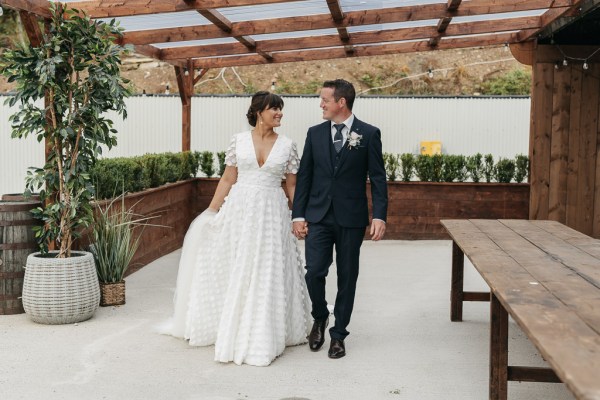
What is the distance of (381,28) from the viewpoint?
1045 cm

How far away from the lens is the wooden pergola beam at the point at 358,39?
10047 millimetres

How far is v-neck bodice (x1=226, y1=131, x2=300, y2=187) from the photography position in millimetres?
5336

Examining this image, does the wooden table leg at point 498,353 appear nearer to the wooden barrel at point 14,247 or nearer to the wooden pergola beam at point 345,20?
the wooden barrel at point 14,247

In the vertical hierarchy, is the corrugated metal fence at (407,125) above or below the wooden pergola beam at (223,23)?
below

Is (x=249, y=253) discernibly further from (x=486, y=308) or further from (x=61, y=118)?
(x=486, y=308)

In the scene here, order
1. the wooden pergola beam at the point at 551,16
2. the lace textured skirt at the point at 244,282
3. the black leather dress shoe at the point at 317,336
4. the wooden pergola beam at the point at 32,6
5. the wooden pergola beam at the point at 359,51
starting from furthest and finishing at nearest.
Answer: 1. the wooden pergola beam at the point at 359,51
2. the wooden pergola beam at the point at 551,16
3. the wooden pergola beam at the point at 32,6
4. the black leather dress shoe at the point at 317,336
5. the lace textured skirt at the point at 244,282

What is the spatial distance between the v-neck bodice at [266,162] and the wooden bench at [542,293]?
4.02 feet

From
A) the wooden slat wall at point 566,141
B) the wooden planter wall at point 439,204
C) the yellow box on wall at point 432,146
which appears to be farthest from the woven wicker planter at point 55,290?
the yellow box on wall at point 432,146

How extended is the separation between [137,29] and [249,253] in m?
4.83

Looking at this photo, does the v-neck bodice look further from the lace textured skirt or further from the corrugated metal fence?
the corrugated metal fence

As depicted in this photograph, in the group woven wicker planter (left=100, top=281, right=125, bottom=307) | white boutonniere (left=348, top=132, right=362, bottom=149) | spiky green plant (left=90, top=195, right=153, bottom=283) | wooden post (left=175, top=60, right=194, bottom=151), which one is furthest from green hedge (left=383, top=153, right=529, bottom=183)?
white boutonniere (left=348, top=132, right=362, bottom=149)

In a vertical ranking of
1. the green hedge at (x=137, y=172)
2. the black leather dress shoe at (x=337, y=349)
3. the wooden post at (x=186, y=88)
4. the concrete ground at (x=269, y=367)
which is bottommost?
the concrete ground at (x=269, y=367)

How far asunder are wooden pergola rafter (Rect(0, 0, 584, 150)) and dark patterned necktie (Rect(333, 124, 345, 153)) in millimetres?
2433

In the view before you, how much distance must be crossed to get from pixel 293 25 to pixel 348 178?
4.41 m
